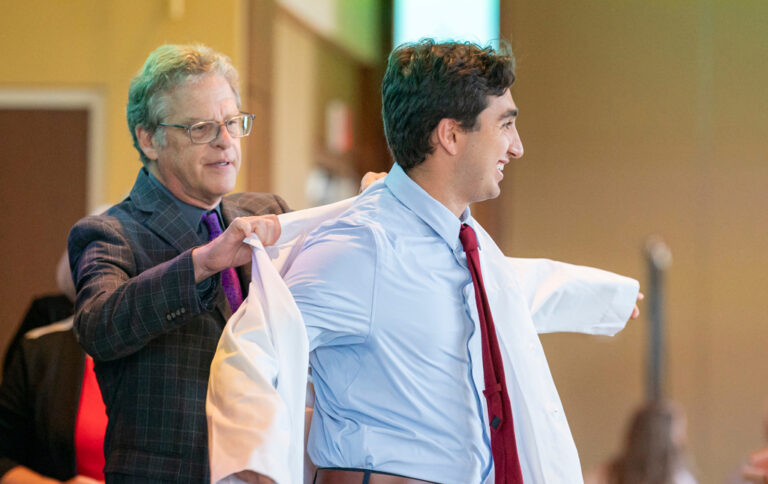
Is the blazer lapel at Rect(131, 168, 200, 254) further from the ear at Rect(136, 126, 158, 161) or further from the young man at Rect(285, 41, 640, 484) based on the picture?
the young man at Rect(285, 41, 640, 484)

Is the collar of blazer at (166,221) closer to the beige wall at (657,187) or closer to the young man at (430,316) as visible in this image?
the young man at (430,316)

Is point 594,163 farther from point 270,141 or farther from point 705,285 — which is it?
point 270,141

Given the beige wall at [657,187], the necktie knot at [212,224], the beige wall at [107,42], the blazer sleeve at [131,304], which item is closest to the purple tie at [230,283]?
the necktie knot at [212,224]

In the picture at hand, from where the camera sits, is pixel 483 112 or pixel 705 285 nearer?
pixel 483 112

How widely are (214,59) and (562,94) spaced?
4.08 m

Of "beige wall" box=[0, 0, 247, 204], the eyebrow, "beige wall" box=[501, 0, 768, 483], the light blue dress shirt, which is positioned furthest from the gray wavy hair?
"beige wall" box=[501, 0, 768, 483]

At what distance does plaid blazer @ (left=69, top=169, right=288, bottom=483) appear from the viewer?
5.03 ft

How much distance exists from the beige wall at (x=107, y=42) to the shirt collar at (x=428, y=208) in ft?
7.44

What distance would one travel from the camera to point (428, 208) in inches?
62.9

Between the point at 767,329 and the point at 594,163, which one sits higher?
the point at 594,163

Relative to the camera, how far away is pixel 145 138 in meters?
1.80

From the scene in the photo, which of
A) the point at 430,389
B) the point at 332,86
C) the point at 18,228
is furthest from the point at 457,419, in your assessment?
the point at 332,86

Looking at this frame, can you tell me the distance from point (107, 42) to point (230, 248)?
251 cm

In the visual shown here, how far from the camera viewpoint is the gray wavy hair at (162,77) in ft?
5.78
